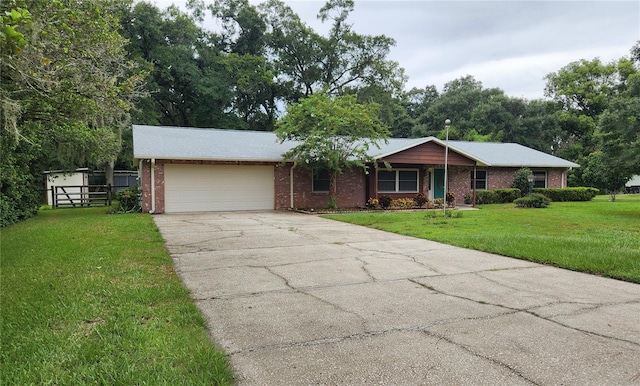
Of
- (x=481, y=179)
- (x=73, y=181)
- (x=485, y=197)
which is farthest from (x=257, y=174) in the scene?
(x=73, y=181)

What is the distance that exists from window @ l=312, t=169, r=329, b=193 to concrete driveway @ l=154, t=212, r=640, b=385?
11.0 meters

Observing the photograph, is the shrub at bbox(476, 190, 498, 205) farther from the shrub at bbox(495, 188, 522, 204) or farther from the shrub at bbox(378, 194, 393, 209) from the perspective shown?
the shrub at bbox(378, 194, 393, 209)

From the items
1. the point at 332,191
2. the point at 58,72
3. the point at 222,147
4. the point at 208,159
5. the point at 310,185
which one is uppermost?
the point at 58,72

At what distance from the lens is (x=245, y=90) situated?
99.1 ft

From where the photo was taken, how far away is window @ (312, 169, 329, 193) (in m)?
17.9

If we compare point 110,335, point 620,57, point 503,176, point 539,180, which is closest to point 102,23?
point 110,335

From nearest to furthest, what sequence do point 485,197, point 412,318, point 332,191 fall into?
point 412,318
point 332,191
point 485,197

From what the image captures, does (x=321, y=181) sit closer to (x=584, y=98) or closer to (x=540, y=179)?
(x=540, y=179)

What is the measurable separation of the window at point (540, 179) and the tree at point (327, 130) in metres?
11.9

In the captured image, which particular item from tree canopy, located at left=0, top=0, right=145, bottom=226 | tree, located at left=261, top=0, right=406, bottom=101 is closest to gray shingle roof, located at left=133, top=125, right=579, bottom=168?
tree canopy, located at left=0, top=0, right=145, bottom=226

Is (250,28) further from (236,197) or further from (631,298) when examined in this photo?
(631,298)

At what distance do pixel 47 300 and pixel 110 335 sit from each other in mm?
1399

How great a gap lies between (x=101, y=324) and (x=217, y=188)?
13184 mm

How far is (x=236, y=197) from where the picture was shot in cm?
1658
